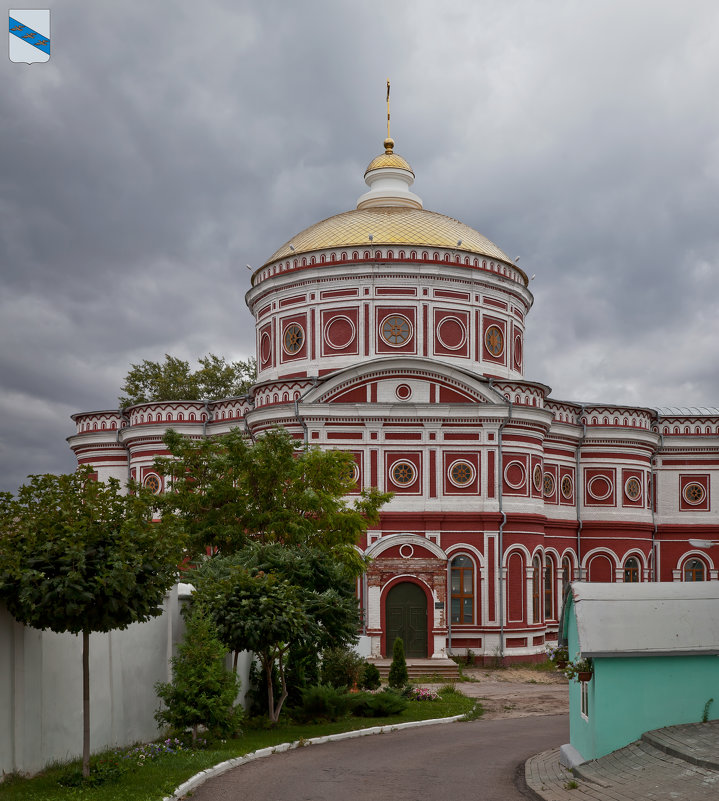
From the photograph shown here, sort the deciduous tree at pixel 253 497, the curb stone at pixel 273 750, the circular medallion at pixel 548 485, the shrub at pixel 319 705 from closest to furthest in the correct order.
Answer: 1. the curb stone at pixel 273 750
2. the shrub at pixel 319 705
3. the deciduous tree at pixel 253 497
4. the circular medallion at pixel 548 485

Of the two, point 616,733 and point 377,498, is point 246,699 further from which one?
point 616,733

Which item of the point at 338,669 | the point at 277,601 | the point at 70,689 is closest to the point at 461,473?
the point at 338,669

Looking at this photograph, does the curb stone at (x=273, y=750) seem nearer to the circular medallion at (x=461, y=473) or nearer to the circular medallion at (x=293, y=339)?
the circular medallion at (x=461, y=473)

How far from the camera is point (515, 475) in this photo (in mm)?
33094

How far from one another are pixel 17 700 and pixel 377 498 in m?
14.3

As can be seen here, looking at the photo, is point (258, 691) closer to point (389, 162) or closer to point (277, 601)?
point (277, 601)

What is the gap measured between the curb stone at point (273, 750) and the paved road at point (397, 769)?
0.15 m

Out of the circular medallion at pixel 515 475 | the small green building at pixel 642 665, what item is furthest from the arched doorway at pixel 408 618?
the small green building at pixel 642 665

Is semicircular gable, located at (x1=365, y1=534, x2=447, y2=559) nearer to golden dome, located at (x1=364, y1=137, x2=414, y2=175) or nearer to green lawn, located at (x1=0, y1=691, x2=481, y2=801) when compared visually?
green lawn, located at (x1=0, y1=691, x2=481, y2=801)

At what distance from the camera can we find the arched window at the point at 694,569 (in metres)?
39.2

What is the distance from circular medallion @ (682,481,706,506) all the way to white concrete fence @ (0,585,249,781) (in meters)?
27.5

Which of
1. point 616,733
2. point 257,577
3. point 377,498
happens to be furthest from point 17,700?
point 377,498

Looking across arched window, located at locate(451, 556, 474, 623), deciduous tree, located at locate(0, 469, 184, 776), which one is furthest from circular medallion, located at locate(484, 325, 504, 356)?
deciduous tree, located at locate(0, 469, 184, 776)

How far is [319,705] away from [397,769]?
5260 millimetres
